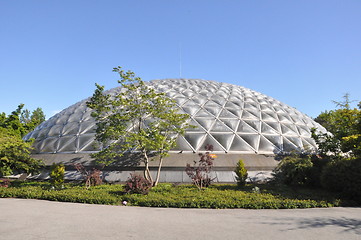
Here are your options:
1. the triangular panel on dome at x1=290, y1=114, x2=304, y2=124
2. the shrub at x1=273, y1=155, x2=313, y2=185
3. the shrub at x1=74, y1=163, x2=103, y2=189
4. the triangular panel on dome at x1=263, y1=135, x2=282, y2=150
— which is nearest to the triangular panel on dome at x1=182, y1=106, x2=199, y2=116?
the triangular panel on dome at x1=263, y1=135, x2=282, y2=150

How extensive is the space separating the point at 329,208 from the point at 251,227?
4.99 metres

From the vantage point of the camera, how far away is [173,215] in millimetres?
7508

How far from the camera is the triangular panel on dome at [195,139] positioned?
16.9m

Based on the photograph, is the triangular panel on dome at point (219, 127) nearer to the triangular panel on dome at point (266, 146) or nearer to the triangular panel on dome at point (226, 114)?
the triangular panel on dome at point (226, 114)

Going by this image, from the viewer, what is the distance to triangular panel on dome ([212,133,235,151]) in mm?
17136

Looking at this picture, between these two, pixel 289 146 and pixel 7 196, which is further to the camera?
pixel 289 146

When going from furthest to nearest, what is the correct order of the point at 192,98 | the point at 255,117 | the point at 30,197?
the point at 192,98
the point at 255,117
the point at 30,197

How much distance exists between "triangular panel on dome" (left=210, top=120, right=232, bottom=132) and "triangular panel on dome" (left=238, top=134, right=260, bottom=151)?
127 cm

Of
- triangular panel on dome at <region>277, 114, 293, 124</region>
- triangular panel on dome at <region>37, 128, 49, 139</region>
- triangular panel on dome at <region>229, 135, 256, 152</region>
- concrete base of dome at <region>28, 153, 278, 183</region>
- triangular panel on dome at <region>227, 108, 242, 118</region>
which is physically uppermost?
triangular panel on dome at <region>227, 108, 242, 118</region>

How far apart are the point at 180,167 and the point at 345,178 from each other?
31.7ft

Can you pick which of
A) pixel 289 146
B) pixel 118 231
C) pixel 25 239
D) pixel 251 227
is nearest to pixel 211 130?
pixel 289 146

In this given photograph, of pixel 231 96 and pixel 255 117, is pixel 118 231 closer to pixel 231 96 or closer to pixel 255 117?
pixel 255 117

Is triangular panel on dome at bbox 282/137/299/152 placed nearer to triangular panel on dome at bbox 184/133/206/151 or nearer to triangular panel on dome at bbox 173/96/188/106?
triangular panel on dome at bbox 184/133/206/151

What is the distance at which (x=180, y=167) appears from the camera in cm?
1543
